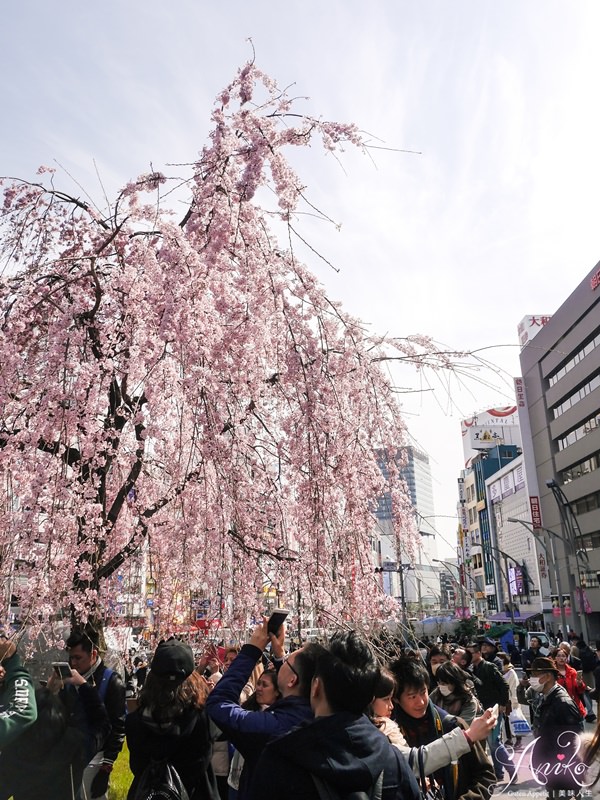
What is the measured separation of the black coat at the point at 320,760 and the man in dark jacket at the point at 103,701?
2.35m

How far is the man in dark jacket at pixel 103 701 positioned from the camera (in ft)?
12.5

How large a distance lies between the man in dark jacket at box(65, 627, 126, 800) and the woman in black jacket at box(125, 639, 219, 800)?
2.78 feet

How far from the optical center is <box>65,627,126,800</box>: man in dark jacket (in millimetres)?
3795

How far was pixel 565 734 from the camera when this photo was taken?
5.20 meters

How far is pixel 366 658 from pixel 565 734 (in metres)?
4.05

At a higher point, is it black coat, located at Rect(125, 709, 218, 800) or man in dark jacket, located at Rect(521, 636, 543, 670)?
black coat, located at Rect(125, 709, 218, 800)

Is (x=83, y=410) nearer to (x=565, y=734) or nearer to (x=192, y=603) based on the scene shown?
(x=192, y=603)

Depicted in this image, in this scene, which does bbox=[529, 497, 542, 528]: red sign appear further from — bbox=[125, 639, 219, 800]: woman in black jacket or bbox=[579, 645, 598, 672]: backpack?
bbox=[125, 639, 219, 800]: woman in black jacket

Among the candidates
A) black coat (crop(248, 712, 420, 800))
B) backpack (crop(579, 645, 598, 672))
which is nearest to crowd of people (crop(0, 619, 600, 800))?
black coat (crop(248, 712, 420, 800))

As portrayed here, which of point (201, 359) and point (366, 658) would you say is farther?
point (201, 359)

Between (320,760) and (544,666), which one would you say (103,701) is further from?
(544,666)

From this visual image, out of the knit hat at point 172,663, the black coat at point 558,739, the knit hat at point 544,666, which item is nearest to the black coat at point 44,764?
the knit hat at point 172,663

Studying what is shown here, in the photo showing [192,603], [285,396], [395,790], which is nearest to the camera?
[395,790]

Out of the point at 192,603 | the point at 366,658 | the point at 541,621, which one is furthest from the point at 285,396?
the point at 541,621
